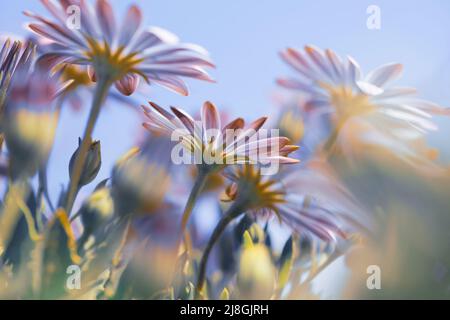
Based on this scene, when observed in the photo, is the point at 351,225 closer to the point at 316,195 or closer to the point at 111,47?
the point at 316,195

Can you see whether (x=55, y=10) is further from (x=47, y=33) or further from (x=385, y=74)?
(x=385, y=74)

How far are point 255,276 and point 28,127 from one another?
11 cm

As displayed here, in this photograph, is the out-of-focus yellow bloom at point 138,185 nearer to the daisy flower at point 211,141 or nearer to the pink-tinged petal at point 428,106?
the daisy flower at point 211,141

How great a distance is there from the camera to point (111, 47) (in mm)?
231

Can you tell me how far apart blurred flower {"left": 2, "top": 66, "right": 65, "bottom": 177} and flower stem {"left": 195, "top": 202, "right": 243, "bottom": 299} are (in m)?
0.07

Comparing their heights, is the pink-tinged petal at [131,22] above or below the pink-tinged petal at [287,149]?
above

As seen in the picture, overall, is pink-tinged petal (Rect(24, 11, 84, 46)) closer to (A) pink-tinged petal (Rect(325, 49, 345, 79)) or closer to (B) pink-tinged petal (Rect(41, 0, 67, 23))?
(B) pink-tinged petal (Rect(41, 0, 67, 23))

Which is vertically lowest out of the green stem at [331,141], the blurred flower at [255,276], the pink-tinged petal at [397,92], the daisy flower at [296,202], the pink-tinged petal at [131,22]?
the blurred flower at [255,276]

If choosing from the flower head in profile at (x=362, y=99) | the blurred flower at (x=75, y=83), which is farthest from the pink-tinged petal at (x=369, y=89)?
the blurred flower at (x=75, y=83)

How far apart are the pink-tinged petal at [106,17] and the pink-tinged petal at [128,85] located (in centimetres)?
2

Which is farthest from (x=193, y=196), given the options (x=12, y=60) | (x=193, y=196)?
(x=12, y=60)

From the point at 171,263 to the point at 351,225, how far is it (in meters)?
0.08

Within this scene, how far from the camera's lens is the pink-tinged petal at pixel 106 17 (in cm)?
22
